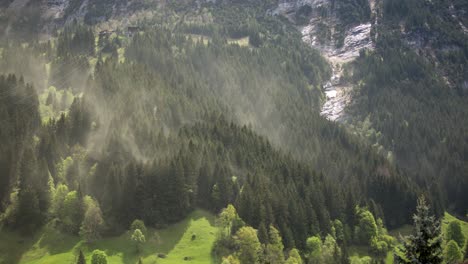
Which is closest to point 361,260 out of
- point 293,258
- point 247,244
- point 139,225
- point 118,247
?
point 293,258

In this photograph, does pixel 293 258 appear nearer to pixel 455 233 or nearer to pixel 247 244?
pixel 247 244

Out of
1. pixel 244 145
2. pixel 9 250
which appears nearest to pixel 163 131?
pixel 244 145

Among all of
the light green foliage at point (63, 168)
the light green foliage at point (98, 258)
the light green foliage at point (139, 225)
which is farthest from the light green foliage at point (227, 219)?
the light green foliage at point (63, 168)

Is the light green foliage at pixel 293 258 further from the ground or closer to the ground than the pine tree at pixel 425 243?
closer to the ground

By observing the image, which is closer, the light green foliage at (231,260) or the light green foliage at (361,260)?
the light green foliage at (231,260)

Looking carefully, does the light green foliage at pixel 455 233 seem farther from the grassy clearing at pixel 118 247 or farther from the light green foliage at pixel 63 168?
the light green foliage at pixel 63 168

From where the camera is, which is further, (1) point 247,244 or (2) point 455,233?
(2) point 455,233
